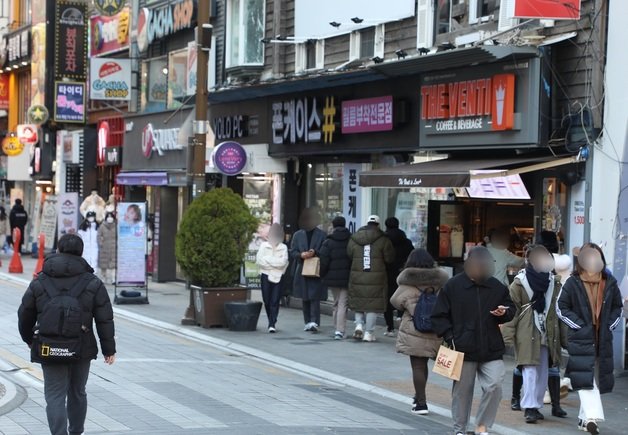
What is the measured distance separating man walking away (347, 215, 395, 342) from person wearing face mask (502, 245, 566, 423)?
220 inches

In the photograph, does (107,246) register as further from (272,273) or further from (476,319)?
(476,319)

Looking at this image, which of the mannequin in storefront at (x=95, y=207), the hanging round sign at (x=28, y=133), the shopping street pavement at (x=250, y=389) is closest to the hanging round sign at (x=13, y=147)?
the hanging round sign at (x=28, y=133)

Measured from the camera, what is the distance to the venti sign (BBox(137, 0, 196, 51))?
27000 mm

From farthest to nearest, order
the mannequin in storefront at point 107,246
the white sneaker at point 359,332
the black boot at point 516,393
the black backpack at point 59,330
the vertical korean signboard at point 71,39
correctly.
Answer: the vertical korean signboard at point 71,39
the mannequin in storefront at point 107,246
the white sneaker at point 359,332
the black boot at point 516,393
the black backpack at point 59,330

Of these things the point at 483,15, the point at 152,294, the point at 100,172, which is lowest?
the point at 152,294

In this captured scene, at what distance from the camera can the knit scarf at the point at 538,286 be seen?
1121cm

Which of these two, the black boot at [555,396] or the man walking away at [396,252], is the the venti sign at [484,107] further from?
the black boot at [555,396]

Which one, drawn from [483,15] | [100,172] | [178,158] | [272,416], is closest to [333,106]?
[483,15]

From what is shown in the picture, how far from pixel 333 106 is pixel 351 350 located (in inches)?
235

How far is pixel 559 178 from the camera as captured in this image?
15.4 meters

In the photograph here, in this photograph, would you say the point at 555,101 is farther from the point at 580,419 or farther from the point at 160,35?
the point at 160,35

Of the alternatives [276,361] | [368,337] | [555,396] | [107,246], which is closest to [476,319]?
[555,396]

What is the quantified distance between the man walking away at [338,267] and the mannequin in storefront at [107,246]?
32.1 ft

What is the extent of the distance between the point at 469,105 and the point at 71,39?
22036mm
